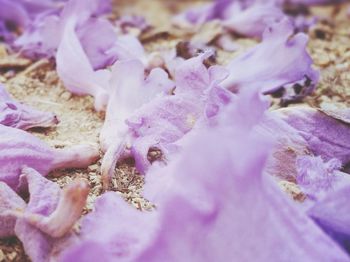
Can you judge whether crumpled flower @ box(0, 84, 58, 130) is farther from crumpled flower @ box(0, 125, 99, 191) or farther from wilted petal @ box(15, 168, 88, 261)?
wilted petal @ box(15, 168, 88, 261)

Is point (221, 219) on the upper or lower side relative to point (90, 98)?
upper

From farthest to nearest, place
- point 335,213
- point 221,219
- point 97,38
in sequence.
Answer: point 97,38 → point 335,213 → point 221,219

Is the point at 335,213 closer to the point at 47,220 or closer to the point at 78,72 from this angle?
the point at 47,220

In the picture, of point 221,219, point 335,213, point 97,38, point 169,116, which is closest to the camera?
point 221,219

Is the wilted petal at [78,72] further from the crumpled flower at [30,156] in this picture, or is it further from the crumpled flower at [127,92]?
the crumpled flower at [30,156]

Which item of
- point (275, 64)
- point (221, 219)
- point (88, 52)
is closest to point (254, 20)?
point (275, 64)

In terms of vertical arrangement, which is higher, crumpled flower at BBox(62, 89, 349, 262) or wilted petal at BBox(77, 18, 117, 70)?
crumpled flower at BBox(62, 89, 349, 262)

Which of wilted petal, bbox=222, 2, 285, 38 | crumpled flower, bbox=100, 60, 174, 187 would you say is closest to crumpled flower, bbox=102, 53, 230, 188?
crumpled flower, bbox=100, 60, 174, 187
